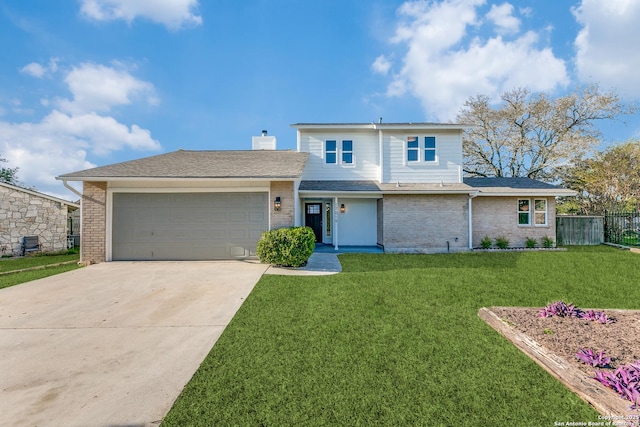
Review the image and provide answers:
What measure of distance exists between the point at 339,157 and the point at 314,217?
3.26 meters

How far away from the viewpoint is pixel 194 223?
31.8ft

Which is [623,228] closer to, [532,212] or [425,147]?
[532,212]

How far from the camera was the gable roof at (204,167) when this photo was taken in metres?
9.17

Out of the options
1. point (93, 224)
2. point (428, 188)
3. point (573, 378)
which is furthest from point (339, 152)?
point (573, 378)

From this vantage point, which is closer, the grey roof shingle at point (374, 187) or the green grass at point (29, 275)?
the green grass at point (29, 275)

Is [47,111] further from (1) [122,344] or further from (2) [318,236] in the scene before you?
(1) [122,344]

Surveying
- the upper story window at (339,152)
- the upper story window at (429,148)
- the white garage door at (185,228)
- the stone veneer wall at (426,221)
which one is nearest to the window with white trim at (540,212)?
the stone veneer wall at (426,221)

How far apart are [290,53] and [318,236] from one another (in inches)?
343

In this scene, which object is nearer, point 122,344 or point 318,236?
point 122,344

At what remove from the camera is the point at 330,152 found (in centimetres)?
1378

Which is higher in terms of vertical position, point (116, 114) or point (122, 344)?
point (116, 114)

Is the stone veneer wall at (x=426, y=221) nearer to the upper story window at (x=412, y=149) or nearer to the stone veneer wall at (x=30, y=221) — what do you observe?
the upper story window at (x=412, y=149)

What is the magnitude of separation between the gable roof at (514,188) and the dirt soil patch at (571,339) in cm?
947

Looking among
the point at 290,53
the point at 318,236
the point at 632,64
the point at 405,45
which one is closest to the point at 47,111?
the point at 290,53
